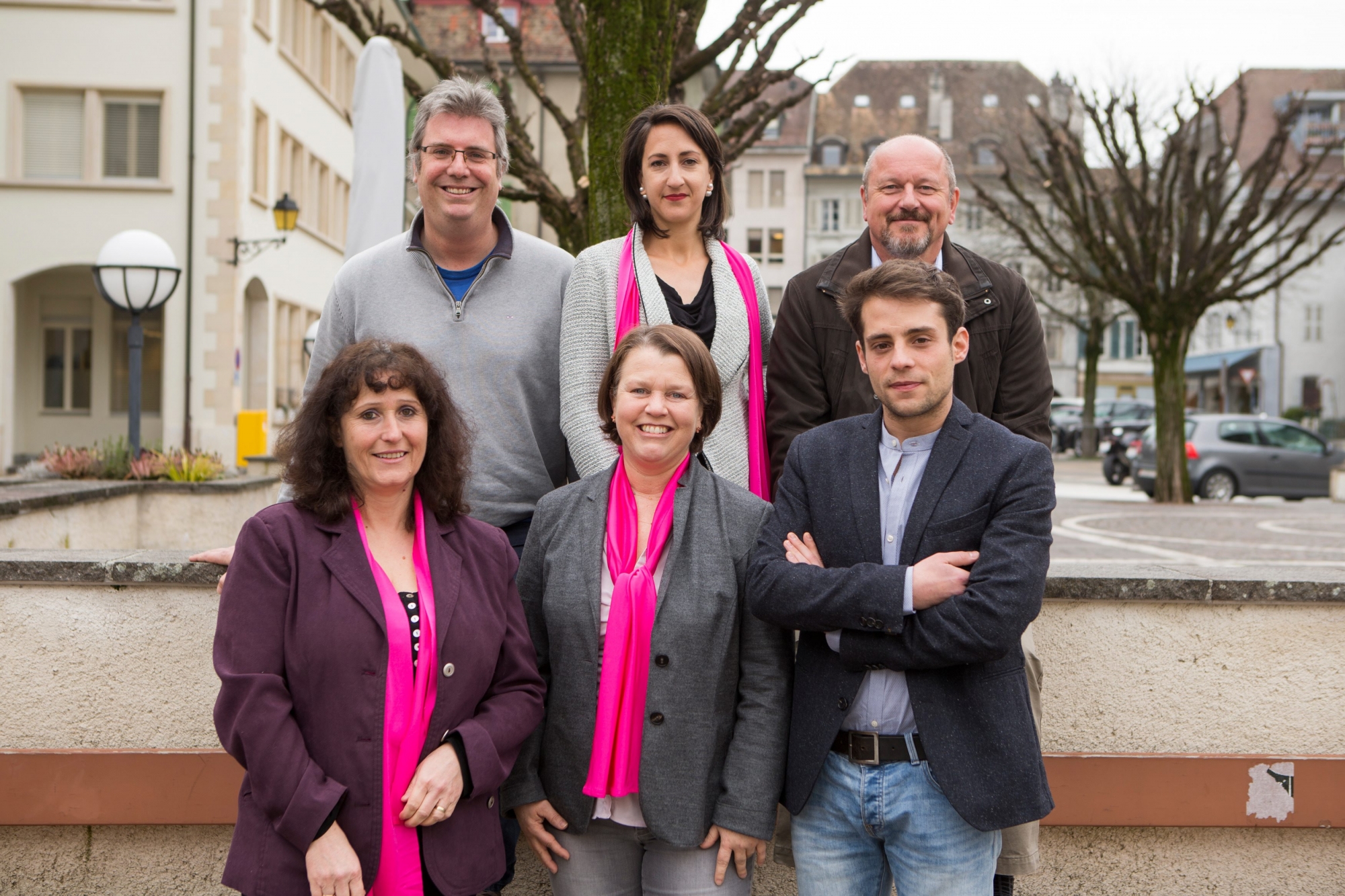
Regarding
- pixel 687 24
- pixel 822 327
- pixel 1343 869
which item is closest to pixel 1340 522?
pixel 687 24

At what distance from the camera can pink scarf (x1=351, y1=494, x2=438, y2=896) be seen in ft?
8.39

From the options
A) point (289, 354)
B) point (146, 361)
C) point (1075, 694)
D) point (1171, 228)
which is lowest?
point (1075, 694)

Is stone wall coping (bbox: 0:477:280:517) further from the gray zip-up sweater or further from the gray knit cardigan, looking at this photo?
the gray knit cardigan

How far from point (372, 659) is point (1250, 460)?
70.8 ft

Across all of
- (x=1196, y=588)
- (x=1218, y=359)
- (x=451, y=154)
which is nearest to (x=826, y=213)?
(x=1218, y=359)

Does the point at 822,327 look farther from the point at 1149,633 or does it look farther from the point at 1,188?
the point at 1,188

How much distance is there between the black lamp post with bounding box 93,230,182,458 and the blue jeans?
29.0 ft

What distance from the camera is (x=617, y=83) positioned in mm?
5977

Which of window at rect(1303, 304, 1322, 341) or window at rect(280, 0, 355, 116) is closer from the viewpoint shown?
window at rect(280, 0, 355, 116)

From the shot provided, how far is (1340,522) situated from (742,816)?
16111mm

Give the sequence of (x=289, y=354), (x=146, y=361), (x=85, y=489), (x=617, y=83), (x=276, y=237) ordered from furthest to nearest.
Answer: (x=289, y=354), (x=276, y=237), (x=146, y=361), (x=85, y=489), (x=617, y=83)

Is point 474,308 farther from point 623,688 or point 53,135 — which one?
point 53,135

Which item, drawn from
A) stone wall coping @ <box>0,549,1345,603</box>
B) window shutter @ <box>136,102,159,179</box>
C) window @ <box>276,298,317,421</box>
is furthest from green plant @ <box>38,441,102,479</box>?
window @ <box>276,298,317,421</box>

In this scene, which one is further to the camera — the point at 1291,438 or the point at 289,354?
the point at 289,354
